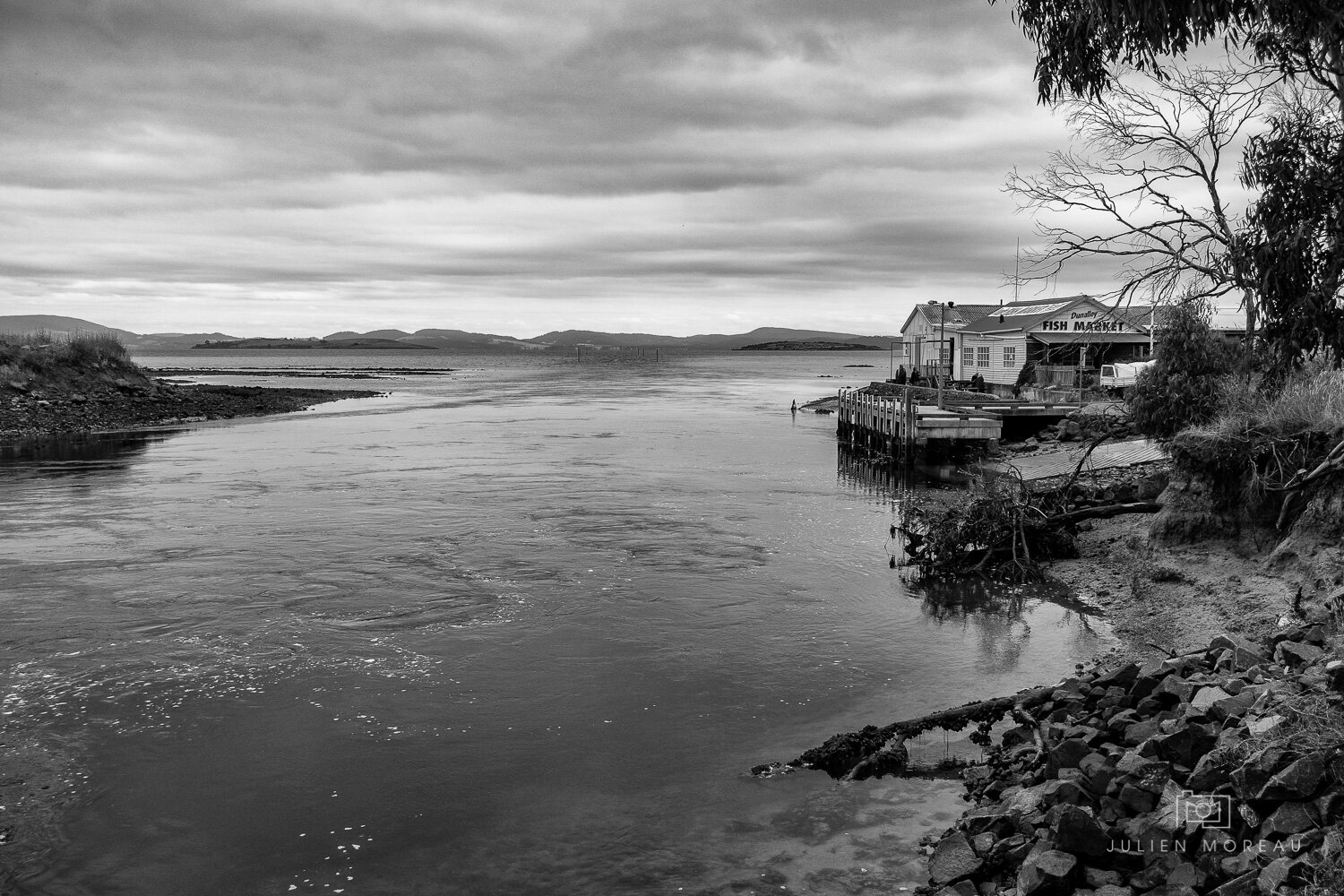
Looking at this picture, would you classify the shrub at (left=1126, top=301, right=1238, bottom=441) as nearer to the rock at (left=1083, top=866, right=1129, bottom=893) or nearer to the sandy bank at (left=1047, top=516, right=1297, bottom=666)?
the sandy bank at (left=1047, top=516, right=1297, bottom=666)

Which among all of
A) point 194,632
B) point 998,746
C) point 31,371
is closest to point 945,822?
point 998,746

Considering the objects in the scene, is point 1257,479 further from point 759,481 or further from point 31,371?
point 31,371

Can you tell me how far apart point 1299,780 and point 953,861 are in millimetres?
2411

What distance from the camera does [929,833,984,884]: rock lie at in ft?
24.3

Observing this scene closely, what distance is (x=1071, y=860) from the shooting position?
6.63 metres

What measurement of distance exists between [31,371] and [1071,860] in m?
55.7

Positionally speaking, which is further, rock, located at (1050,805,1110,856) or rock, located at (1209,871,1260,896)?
rock, located at (1050,805,1110,856)

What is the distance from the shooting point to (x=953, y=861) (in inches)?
297

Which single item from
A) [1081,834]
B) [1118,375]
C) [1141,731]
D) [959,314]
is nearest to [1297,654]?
[1141,731]

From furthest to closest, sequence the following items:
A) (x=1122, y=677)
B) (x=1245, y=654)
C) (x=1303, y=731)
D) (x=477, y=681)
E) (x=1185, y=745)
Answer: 1. (x=477, y=681)
2. (x=1122, y=677)
3. (x=1245, y=654)
4. (x=1185, y=745)
5. (x=1303, y=731)

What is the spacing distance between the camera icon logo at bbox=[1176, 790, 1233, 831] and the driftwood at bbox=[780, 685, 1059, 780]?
3195mm

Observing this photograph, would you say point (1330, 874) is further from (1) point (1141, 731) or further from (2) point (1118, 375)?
(2) point (1118, 375)

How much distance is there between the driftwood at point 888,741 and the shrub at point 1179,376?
16792 mm

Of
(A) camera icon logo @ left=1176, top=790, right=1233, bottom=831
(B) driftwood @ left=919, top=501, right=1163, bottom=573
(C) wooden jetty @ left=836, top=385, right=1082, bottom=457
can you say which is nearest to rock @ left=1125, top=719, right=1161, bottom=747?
(A) camera icon logo @ left=1176, top=790, right=1233, bottom=831
